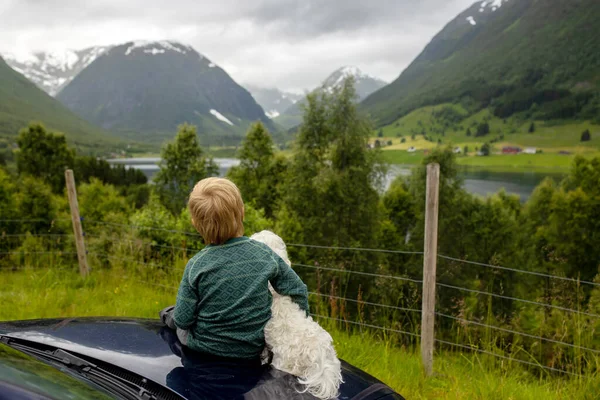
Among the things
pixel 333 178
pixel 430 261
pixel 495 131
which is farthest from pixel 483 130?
pixel 430 261

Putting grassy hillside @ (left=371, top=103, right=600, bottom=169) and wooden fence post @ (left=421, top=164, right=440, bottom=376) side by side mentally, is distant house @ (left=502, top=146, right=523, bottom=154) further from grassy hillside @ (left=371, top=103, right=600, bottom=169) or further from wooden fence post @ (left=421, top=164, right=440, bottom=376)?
wooden fence post @ (left=421, top=164, right=440, bottom=376)

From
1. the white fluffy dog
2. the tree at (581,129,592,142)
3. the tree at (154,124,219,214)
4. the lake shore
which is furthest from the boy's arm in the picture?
the tree at (581,129,592,142)

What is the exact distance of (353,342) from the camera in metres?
4.11

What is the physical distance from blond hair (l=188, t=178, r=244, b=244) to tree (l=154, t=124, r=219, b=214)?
3011cm

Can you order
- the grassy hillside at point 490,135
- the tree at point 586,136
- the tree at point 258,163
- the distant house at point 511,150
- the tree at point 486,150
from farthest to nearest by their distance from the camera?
1. the tree at point 586,136
2. the distant house at point 511,150
3. the tree at point 486,150
4. the grassy hillside at point 490,135
5. the tree at point 258,163

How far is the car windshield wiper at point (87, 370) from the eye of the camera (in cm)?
166

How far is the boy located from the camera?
209cm

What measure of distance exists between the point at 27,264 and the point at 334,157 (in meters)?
16.9


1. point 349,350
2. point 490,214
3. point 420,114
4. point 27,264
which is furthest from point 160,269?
point 420,114

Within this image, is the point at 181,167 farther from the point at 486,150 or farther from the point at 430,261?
the point at 486,150

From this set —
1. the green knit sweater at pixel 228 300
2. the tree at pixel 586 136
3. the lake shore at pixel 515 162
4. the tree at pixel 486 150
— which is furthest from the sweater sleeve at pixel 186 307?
the tree at pixel 586 136

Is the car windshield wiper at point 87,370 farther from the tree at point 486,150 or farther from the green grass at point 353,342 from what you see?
the tree at point 486,150

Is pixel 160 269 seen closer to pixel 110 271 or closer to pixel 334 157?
pixel 110 271

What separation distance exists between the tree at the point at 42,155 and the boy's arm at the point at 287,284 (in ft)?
136
